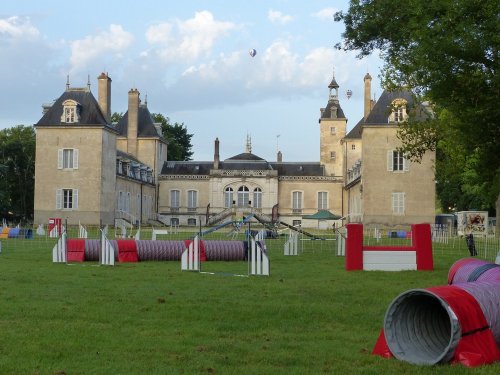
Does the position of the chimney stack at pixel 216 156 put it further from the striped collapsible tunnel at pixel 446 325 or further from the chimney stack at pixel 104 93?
the striped collapsible tunnel at pixel 446 325

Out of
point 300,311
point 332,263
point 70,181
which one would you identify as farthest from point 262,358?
point 70,181

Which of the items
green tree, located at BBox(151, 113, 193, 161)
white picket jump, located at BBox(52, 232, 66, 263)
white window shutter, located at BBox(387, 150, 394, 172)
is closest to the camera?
white picket jump, located at BBox(52, 232, 66, 263)

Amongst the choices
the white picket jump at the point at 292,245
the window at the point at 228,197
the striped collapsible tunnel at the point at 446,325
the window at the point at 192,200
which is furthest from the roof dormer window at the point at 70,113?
the striped collapsible tunnel at the point at 446,325

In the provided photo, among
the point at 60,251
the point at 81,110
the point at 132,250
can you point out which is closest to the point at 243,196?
the point at 81,110

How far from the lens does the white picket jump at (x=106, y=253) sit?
65.7 ft

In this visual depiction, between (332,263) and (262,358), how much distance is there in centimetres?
1466

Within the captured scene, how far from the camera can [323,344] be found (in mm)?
8648

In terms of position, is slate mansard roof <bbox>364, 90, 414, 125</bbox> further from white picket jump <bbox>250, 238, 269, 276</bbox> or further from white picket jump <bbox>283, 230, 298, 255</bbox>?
white picket jump <bbox>250, 238, 269, 276</bbox>

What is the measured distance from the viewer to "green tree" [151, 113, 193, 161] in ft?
299

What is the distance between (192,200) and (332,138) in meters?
15.0

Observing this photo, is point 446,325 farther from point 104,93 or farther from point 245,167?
point 245,167

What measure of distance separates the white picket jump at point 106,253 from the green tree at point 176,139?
231 feet

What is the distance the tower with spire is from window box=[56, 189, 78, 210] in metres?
27.5

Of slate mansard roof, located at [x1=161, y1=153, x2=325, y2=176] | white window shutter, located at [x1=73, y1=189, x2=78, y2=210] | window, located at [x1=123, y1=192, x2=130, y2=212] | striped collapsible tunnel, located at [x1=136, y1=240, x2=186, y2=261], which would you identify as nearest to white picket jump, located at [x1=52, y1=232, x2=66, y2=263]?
striped collapsible tunnel, located at [x1=136, y1=240, x2=186, y2=261]
